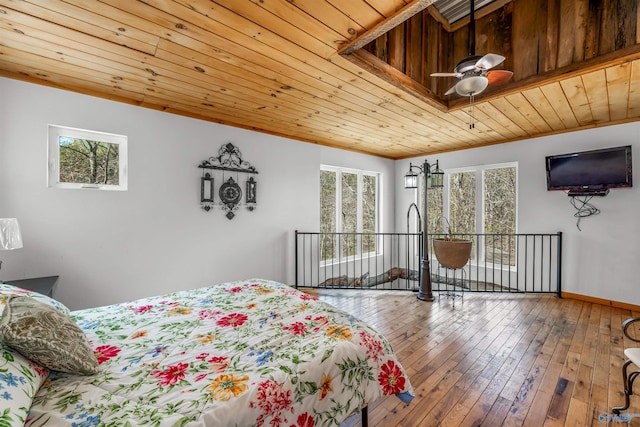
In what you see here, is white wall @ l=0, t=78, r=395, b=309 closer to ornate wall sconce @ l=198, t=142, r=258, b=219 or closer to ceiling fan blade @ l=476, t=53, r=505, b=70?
ornate wall sconce @ l=198, t=142, r=258, b=219

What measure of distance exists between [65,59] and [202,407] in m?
2.74

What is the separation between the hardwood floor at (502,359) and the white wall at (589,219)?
364 millimetres

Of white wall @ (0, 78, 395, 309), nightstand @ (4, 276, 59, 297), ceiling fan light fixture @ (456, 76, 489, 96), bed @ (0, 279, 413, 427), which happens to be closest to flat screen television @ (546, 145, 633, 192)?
ceiling fan light fixture @ (456, 76, 489, 96)

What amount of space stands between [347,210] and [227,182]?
A: 8.15 feet

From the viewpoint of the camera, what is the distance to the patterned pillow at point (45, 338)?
1009 mm

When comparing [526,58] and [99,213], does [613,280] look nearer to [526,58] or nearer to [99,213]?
[526,58]

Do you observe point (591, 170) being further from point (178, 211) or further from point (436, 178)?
point (178, 211)

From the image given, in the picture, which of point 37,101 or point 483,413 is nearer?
point 483,413

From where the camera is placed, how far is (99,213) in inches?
110

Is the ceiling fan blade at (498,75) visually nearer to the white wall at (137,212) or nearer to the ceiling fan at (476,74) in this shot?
the ceiling fan at (476,74)

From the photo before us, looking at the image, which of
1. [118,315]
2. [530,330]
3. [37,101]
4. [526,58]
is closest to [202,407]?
[118,315]

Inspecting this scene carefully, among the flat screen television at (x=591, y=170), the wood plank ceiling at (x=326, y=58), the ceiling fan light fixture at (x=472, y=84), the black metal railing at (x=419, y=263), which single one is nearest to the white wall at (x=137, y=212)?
the wood plank ceiling at (x=326, y=58)

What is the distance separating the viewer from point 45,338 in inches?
41.7

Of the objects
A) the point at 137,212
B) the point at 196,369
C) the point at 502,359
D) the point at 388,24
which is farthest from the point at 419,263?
the point at 137,212
